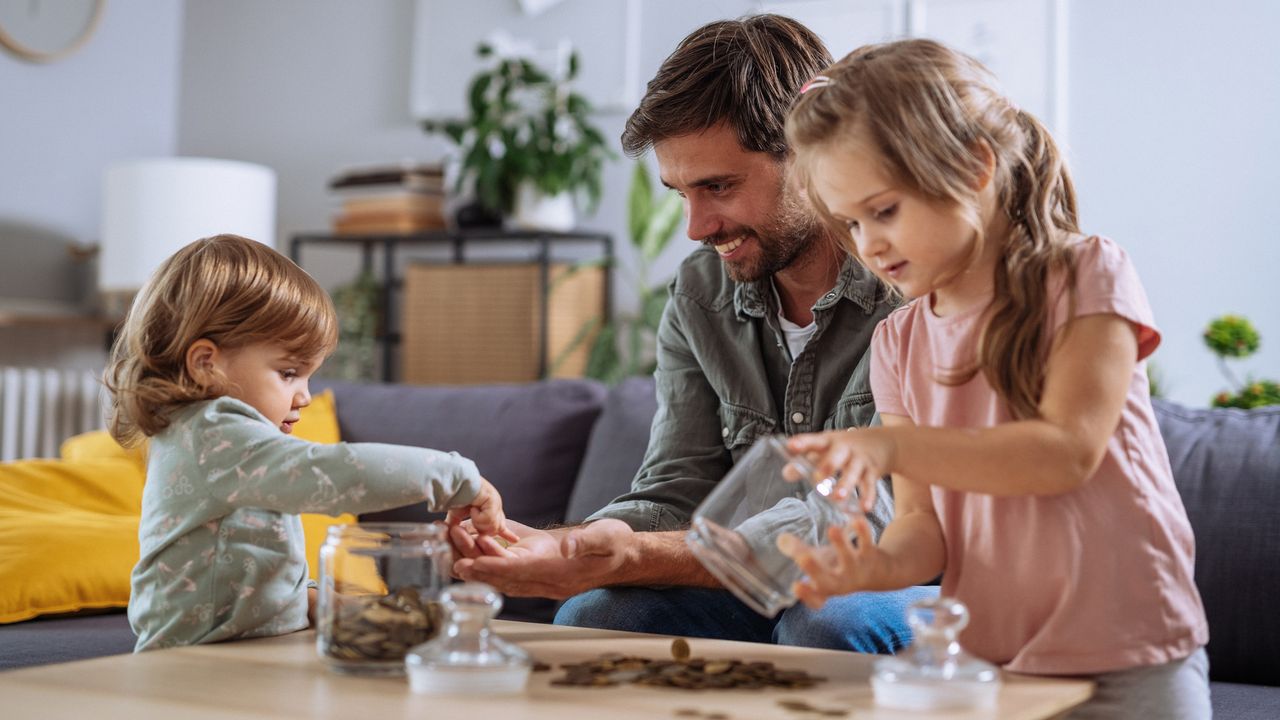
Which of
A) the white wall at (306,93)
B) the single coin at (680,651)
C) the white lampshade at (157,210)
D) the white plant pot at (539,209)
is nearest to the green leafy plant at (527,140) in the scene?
the white plant pot at (539,209)

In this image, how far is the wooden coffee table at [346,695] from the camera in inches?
34.1

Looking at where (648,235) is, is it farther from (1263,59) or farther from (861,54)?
(861,54)

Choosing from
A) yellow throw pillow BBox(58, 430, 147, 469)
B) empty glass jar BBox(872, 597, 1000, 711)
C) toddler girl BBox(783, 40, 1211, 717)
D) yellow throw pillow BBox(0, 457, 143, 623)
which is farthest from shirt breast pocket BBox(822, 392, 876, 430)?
yellow throw pillow BBox(58, 430, 147, 469)

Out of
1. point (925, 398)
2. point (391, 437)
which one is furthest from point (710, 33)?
point (391, 437)

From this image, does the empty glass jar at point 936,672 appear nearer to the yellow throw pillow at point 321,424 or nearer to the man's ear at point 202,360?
the man's ear at point 202,360

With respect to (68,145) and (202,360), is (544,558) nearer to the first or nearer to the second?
(202,360)

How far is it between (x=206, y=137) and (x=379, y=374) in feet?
3.87

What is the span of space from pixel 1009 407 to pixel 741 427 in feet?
2.41

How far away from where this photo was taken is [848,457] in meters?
0.94

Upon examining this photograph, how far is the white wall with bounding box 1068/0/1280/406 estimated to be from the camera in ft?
10.5

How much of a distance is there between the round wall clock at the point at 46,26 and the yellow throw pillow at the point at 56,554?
2210mm

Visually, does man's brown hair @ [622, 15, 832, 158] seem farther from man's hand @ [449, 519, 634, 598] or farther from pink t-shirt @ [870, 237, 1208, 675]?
pink t-shirt @ [870, 237, 1208, 675]

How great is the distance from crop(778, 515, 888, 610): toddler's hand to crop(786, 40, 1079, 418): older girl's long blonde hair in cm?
18

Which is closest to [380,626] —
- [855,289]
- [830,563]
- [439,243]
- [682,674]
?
[682,674]
